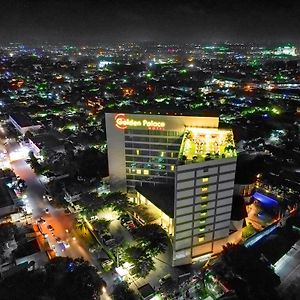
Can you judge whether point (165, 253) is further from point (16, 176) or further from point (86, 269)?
point (16, 176)

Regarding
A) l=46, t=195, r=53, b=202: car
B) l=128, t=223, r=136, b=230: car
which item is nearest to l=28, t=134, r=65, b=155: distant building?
l=46, t=195, r=53, b=202: car

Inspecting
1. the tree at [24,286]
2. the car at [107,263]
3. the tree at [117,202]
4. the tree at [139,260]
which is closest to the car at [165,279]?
the tree at [139,260]

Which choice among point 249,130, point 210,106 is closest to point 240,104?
point 210,106

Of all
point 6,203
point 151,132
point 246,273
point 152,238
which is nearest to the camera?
point 246,273

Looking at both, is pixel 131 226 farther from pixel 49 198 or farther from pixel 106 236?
pixel 49 198

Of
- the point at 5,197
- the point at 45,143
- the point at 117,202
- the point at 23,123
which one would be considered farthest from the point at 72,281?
the point at 23,123
